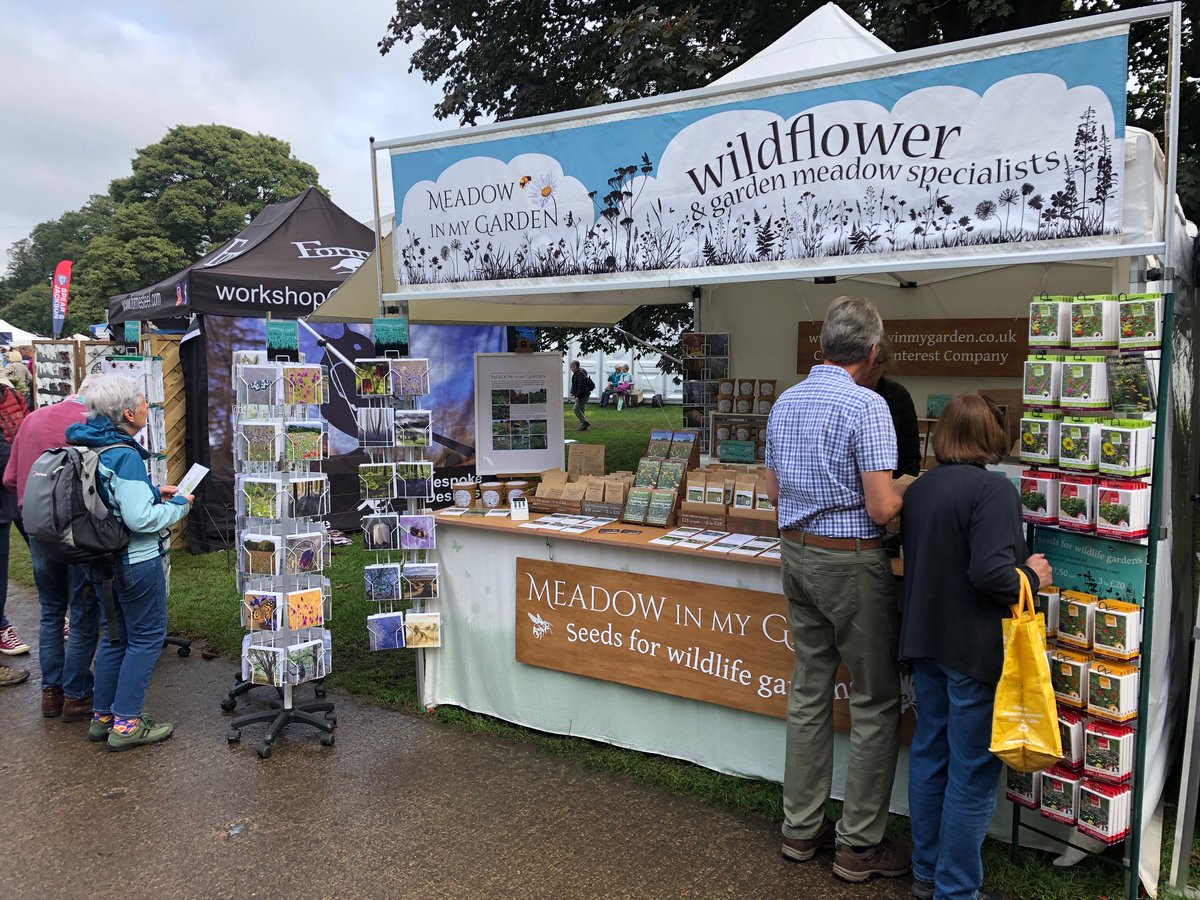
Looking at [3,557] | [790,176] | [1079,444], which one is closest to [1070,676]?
[1079,444]

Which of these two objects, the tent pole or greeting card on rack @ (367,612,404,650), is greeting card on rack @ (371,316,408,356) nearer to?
the tent pole

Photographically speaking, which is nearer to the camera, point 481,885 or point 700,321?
point 481,885

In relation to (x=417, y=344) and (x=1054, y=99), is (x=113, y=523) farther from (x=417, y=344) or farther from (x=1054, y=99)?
(x=417, y=344)

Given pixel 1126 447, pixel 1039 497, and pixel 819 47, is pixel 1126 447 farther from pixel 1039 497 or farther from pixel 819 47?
pixel 819 47

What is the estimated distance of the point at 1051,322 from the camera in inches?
105

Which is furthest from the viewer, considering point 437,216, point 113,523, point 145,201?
point 145,201

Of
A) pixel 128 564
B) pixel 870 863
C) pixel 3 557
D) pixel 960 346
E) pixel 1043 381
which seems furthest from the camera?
pixel 960 346

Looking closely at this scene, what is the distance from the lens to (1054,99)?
2.62 metres

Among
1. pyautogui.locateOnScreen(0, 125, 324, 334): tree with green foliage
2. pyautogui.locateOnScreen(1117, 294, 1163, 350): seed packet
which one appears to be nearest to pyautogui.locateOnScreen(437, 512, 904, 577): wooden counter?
pyautogui.locateOnScreen(1117, 294, 1163, 350): seed packet

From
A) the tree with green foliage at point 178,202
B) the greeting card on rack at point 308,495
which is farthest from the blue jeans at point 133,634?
the tree with green foliage at point 178,202

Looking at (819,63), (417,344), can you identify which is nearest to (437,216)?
(819,63)

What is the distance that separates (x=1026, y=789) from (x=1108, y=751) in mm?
312

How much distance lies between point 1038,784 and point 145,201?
4020 centimetres

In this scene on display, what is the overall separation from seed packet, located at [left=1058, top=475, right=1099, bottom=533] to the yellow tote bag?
1.16 ft
